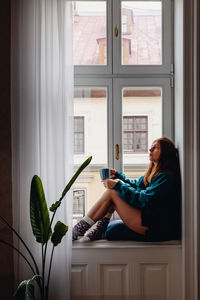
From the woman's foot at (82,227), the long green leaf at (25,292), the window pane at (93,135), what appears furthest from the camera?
the window pane at (93,135)

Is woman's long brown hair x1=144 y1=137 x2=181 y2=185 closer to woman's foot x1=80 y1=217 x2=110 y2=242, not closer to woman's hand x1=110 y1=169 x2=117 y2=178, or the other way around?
woman's hand x1=110 y1=169 x2=117 y2=178

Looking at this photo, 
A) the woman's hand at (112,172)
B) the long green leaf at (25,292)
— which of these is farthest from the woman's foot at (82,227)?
the long green leaf at (25,292)

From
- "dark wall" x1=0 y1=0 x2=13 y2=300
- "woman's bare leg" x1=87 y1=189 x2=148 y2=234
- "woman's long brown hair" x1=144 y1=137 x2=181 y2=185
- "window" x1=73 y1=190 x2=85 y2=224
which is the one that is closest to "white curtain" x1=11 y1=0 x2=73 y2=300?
"dark wall" x1=0 y1=0 x2=13 y2=300

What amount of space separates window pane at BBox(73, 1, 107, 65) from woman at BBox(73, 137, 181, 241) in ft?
2.68

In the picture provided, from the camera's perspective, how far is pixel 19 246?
2275 millimetres

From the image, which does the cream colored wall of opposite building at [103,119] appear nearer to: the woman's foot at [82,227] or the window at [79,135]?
the window at [79,135]

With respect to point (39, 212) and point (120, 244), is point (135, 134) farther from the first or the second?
point (39, 212)

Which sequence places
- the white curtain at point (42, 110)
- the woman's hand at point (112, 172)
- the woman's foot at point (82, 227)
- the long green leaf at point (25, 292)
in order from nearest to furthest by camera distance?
1. the long green leaf at point (25, 292)
2. the white curtain at point (42, 110)
3. the woman's foot at point (82, 227)
4. the woman's hand at point (112, 172)

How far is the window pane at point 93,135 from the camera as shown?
261 cm

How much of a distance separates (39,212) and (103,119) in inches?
39.1

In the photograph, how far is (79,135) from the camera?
2633 mm

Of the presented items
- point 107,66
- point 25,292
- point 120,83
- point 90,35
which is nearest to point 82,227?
point 25,292

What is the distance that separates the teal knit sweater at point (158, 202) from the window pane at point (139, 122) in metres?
0.33

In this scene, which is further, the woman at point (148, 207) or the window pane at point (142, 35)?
the window pane at point (142, 35)
